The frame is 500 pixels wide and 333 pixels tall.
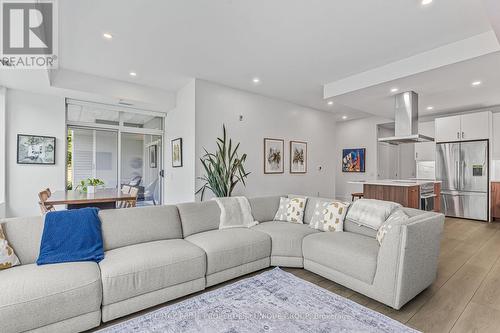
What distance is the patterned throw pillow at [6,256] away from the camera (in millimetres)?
1799

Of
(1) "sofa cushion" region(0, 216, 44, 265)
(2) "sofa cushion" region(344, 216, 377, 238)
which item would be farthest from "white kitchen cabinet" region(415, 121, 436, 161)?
(1) "sofa cushion" region(0, 216, 44, 265)

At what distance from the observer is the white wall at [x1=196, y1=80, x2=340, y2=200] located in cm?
465

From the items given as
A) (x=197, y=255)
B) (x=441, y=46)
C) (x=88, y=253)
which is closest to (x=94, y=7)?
(x=88, y=253)

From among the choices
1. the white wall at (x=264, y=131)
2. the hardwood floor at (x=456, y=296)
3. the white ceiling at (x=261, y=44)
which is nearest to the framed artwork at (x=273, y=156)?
the white wall at (x=264, y=131)

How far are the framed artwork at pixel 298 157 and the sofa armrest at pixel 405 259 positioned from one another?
12.7 feet

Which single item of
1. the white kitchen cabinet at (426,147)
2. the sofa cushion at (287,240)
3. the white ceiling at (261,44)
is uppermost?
the white ceiling at (261,44)

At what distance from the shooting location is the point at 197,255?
7.39ft

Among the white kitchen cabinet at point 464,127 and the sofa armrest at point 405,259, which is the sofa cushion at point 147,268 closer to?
the sofa armrest at point 405,259

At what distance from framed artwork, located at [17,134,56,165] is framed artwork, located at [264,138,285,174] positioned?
166 inches

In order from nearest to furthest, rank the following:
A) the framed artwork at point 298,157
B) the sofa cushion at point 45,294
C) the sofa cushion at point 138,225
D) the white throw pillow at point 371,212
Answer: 1. the sofa cushion at point 45,294
2. the sofa cushion at point 138,225
3. the white throw pillow at point 371,212
4. the framed artwork at point 298,157

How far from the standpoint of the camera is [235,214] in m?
3.17

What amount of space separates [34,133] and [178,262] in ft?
14.4

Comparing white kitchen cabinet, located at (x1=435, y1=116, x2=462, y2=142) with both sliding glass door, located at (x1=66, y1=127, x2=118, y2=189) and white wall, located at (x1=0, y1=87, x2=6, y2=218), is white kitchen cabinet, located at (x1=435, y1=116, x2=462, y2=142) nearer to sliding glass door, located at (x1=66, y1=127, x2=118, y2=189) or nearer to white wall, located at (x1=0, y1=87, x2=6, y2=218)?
sliding glass door, located at (x1=66, y1=127, x2=118, y2=189)

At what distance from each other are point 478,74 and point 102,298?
5.35 metres
